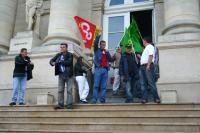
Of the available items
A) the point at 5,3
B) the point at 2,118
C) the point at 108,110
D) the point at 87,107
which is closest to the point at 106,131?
the point at 108,110

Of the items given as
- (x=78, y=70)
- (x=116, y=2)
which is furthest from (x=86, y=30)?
(x=116, y=2)

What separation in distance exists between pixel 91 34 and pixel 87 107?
386 cm

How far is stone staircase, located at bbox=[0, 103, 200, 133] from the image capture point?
7816 mm

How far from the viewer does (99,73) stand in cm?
1049

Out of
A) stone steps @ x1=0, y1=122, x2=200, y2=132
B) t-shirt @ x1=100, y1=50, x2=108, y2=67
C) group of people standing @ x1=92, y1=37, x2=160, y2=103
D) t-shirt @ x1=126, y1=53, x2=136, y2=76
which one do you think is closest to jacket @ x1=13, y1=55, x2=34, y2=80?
stone steps @ x1=0, y1=122, x2=200, y2=132

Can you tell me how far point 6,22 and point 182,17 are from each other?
796cm

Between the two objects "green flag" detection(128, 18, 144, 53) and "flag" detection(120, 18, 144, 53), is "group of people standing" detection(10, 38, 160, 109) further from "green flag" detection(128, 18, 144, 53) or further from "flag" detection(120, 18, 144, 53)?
"green flag" detection(128, 18, 144, 53)

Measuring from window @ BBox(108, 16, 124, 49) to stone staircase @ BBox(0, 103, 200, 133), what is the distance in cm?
648

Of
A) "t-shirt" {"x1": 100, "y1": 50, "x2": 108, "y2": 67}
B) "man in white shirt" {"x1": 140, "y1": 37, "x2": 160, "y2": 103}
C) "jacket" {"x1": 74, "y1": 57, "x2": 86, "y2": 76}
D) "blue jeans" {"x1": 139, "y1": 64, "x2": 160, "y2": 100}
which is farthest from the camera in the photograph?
"jacket" {"x1": 74, "y1": 57, "x2": 86, "y2": 76}

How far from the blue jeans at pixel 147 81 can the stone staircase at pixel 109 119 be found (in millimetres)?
722

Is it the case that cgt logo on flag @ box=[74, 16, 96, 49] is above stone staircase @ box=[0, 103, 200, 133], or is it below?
above

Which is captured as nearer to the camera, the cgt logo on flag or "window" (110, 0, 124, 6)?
the cgt logo on flag

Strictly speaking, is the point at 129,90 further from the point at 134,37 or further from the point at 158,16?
the point at 158,16

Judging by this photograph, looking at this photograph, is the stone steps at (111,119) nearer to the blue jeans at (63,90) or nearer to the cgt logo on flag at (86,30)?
the blue jeans at (63,90)
